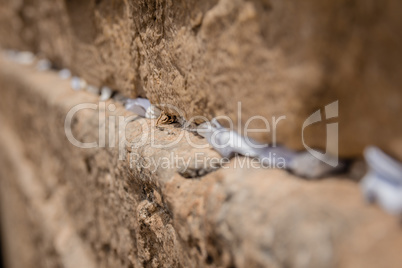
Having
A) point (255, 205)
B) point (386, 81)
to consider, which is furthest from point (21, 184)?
point (386, 81)

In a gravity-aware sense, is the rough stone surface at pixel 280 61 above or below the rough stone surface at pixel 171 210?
above

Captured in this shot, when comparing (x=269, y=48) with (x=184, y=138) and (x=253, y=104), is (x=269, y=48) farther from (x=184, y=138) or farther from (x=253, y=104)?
(x=184, y=138)

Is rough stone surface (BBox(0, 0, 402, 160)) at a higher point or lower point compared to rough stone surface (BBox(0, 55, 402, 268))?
higher

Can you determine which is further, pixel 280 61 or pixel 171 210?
pixel 171 210

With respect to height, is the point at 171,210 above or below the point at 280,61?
below
